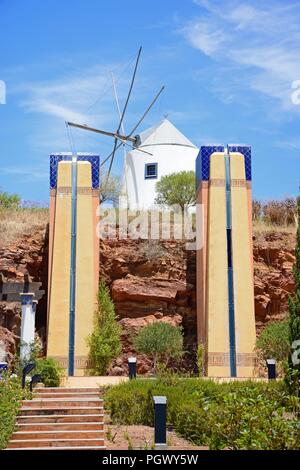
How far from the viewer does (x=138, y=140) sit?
3116 centimetres

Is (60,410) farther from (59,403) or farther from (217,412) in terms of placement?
(217,412)

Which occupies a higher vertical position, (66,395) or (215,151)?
(215,151)

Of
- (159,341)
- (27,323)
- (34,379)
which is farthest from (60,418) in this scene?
(159,341)

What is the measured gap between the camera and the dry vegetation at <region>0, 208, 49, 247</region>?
2197 centimetres

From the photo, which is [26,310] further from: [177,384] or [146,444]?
[146,444]

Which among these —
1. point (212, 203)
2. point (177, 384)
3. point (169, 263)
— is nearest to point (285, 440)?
point (177, 384)

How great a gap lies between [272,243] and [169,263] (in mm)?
4008

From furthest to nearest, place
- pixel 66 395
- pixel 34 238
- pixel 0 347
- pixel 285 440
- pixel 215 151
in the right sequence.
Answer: pixel 34 238
pixel 215 151
pixel 0 347
pixel 66 395
pixel 285 440

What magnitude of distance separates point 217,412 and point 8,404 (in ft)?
14.0

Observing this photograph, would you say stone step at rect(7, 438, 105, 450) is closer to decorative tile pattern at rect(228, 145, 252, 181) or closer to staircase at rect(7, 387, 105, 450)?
staircase at rect(7, 387, 105, 450)

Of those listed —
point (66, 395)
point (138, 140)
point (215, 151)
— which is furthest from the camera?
point (138, 140)

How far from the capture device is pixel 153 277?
21672 mm

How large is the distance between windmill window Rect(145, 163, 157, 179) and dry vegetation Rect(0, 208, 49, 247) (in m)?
7.01

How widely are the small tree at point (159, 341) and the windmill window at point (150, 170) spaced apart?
12.1 metres
